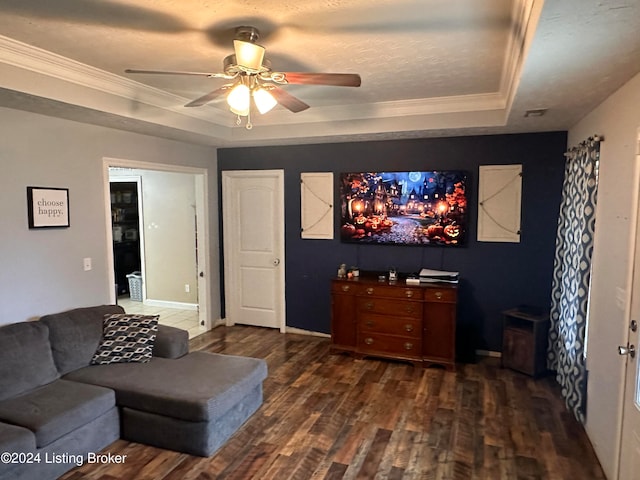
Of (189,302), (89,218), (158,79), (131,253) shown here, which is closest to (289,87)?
(158,79)

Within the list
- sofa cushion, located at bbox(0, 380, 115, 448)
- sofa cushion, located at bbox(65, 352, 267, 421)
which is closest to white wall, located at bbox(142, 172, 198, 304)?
sofa cushion, located at bbox(65, 352, 267, 421)

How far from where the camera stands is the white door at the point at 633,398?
2139mm

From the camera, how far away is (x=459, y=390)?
3.77 metres

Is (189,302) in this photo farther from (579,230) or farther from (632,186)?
(632,186)

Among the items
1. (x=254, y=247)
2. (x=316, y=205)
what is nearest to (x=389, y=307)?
(x=316, y=205)

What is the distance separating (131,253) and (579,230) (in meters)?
7.14

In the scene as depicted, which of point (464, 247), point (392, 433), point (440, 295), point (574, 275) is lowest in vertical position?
point (392, 433)

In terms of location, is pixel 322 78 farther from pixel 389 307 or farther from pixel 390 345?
pixel 390 345

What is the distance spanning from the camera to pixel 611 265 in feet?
8.69

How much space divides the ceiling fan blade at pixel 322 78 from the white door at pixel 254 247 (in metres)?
2.93

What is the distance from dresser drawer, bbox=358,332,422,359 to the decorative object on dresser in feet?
2.84

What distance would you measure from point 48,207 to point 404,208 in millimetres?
3444

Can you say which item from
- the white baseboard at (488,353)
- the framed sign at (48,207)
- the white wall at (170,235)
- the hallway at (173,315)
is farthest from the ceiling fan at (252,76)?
the white wall at (170,235)

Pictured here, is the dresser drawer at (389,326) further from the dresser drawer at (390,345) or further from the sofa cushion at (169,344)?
the sofa cushion at (169,344)
